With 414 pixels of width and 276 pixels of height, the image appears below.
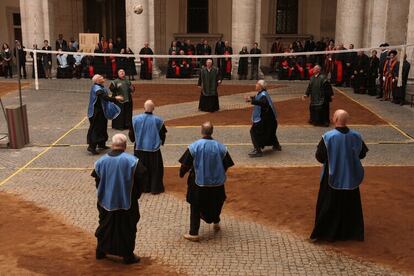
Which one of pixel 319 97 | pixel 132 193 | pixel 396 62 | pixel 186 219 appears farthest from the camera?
pixel 396 62

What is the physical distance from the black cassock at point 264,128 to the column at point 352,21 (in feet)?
43.1

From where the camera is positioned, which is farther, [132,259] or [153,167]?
[153,167]

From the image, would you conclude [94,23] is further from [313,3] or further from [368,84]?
[368,84]

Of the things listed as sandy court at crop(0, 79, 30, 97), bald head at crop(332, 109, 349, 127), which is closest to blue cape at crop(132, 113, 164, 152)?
bald head at crop(332, 109, 349, 127)

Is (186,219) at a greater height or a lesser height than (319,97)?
lesser

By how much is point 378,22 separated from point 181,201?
1628 centimetres

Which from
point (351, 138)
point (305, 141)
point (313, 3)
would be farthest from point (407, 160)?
point (313, 3)

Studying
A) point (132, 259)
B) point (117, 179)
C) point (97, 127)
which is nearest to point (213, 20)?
point (97, 127)

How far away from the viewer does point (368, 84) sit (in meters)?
21.1

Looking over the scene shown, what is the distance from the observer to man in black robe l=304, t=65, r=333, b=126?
50.3ft

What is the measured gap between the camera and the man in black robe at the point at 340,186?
7.68m

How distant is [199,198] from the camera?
7863mm

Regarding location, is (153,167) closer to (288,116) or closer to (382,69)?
(288,116)

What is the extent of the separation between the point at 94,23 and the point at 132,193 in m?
26.8
